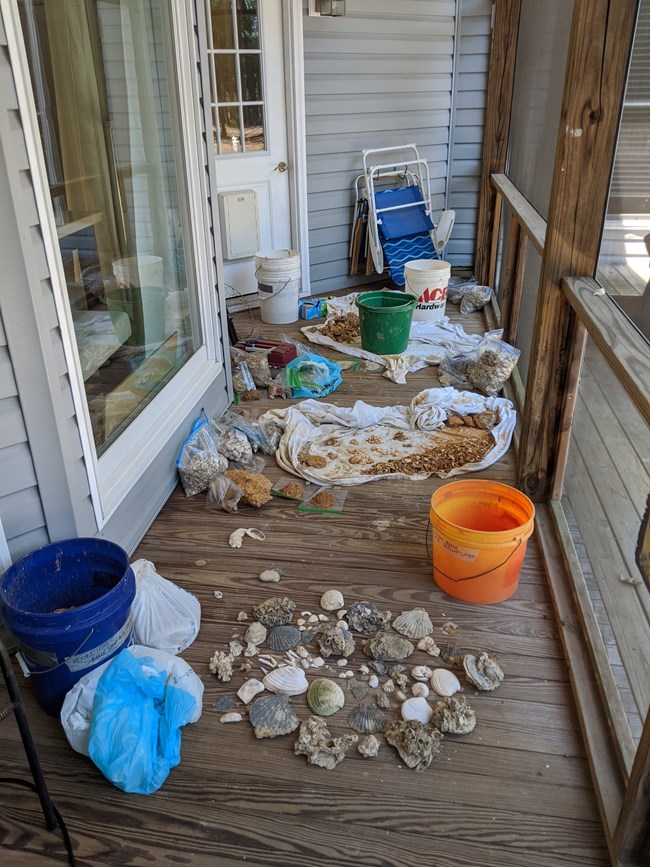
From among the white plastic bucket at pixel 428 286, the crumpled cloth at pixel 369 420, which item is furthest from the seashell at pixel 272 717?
the white plastic bucket at pixel 428 286

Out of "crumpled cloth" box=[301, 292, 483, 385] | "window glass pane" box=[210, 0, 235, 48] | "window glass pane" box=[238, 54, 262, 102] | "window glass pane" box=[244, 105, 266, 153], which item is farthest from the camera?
"window glass pane" box=[244, 105, 266, 153]

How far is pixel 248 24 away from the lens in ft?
14.3

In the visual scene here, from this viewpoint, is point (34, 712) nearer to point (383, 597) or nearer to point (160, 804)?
point (160, 804)

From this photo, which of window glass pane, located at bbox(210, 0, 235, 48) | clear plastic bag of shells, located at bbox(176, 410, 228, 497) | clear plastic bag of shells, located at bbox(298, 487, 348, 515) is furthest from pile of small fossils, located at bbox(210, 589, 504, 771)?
window glass pane, located at bbox(210, 0, 235, 48)

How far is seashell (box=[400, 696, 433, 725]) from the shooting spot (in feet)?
5.75

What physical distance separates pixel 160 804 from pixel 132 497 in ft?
3.47

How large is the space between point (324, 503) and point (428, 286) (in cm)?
226

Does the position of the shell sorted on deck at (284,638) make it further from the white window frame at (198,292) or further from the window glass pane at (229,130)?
the window glass pane at (229,130)

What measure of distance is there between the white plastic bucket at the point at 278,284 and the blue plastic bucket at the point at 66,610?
306 cm

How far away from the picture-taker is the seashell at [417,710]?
5.75ft

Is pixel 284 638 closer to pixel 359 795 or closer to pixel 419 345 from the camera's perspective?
pixel 359 795

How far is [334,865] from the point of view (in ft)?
4.70

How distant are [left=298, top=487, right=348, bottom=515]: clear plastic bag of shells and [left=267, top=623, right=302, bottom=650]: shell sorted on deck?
679 mm

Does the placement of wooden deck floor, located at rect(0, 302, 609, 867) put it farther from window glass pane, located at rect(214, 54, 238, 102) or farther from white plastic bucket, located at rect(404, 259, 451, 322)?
window glass pane, located at rect(214, 54, 238, 102)
